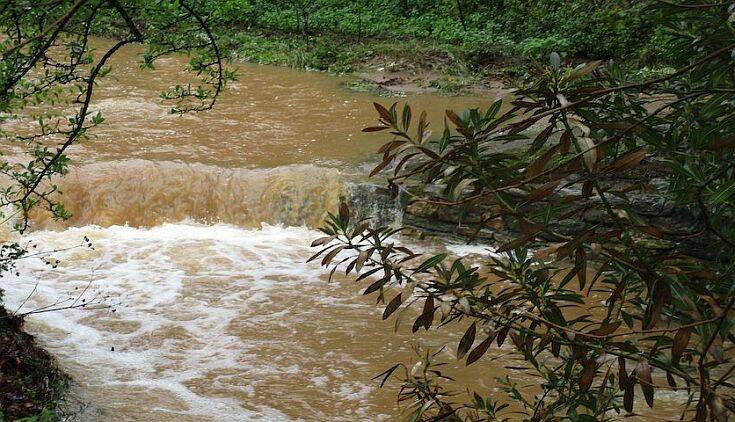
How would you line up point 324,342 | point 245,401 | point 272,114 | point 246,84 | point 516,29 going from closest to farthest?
point 245,401 → point 324,342 → point 272,114 → point 246,84 → point 516,29

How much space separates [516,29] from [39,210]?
35.4 ft

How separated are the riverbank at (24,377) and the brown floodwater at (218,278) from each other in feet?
0.79

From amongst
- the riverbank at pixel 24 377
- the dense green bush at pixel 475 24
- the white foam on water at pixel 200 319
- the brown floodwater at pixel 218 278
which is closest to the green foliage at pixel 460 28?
the dense green bush at pixel 475 24

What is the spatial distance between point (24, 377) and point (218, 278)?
329cm

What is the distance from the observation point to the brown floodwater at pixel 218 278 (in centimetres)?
524

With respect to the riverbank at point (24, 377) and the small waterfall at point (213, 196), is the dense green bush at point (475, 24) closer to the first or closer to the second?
the small waterfall at point (213, 196)

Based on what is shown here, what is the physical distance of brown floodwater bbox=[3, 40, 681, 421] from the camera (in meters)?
5.24

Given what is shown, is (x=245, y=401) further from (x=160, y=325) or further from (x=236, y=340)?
(x=160, y=325)

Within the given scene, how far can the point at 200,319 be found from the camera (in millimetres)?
6465

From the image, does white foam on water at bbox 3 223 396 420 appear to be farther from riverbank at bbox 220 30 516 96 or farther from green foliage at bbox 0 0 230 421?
riverbank at bbox 220 30 516 96

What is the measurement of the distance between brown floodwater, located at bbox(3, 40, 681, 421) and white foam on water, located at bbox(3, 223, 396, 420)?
2 cm

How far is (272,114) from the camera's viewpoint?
11.6m

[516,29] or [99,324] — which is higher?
[516,29]

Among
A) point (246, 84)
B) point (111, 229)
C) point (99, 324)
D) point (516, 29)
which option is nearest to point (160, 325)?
point (99, 324)
